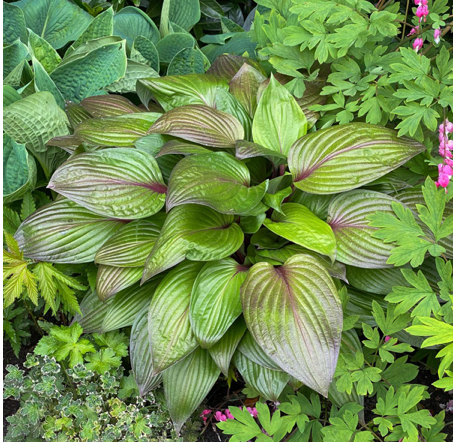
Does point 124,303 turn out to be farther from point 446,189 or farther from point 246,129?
point 446,189

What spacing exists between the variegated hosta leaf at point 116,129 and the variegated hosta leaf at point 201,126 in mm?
134

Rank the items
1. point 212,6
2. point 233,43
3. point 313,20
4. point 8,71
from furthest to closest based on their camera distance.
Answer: point 212,6 < point 233,43 < point 8,71 < point 313,20

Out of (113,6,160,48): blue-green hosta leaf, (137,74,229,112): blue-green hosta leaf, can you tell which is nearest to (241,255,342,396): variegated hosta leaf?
(137,74,229,112): blue-green hosta leaf

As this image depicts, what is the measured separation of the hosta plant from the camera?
124cm

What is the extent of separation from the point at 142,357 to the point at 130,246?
1.01 ft

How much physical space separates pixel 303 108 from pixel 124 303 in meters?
0.82

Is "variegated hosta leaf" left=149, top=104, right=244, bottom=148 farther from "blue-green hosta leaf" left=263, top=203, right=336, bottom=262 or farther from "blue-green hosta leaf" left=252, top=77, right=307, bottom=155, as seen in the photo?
"blue-green hosta leaf" left=263, top=203, right=336, bottom=262

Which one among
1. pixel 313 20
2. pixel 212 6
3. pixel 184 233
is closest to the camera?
pixel 184 233

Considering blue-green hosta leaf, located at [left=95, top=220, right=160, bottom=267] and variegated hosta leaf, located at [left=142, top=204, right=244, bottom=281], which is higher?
variegated hosta leaf, located at [left=142, top=204, right=244, bottom=281]

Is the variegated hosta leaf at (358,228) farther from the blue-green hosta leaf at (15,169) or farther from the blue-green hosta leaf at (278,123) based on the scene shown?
the blue-green hosta leaf at (15,169)

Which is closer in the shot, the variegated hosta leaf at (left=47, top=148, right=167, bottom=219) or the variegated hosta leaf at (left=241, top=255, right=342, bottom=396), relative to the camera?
the variegated hosta leaf at (left=241, top=255, right=342, bottom=396)

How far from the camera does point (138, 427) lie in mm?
1382

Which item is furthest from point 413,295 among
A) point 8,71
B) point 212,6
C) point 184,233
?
point 212,6

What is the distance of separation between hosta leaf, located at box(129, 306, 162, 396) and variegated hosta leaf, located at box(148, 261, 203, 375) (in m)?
0.10
